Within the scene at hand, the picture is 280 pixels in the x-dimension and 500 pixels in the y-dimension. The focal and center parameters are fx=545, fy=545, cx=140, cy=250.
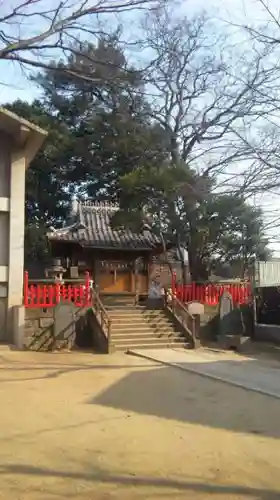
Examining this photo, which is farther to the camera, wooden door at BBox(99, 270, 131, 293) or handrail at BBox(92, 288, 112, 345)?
wooden door at BBox(99, 270, 131, 293)

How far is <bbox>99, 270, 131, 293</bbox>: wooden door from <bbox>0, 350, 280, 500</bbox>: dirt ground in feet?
40.7

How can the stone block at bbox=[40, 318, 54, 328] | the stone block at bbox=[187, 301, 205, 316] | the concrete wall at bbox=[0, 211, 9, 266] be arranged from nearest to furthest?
the concrete wall at bbox=[0, 211, 9, 266], the stone block at bbox=[40, 318, 54, 328], the stone block at bbox=[187, 301, 205, 316]

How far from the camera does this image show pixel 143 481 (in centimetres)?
A: 434

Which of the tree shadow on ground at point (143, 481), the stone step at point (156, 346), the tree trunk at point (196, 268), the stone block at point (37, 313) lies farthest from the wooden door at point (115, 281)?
the tree shadow on ground at point (143, 481)

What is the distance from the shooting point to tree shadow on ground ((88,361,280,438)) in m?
6.70

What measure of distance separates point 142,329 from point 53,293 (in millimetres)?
3051

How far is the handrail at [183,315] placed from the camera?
1698cm

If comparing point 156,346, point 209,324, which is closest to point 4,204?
point 156,346

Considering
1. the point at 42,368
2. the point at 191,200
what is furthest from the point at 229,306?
the point at 42,368

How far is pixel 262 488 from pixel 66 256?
18977 millimetres

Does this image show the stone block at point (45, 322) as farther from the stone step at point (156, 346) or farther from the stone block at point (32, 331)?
the stone step at point (156, 346)

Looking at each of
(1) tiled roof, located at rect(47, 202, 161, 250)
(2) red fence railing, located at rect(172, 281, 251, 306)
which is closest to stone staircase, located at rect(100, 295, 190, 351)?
(2) red fence railing, located at rect(172, 281, 251, 306)

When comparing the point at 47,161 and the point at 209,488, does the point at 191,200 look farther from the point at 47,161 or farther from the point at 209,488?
the point at 209,488

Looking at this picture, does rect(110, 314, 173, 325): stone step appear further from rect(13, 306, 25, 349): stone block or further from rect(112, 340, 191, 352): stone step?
rect(13, 306, 25, 349): stone block
